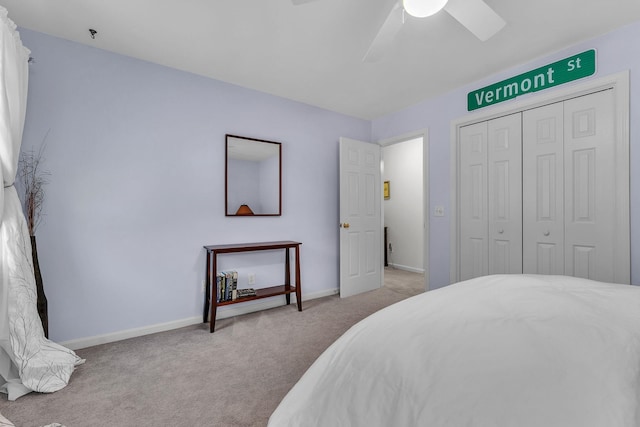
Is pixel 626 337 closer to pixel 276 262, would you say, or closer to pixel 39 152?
pixel 276 262

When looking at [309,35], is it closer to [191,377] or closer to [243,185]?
[243,185]

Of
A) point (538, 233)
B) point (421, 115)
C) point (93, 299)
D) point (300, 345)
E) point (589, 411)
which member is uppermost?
point (421, 115)

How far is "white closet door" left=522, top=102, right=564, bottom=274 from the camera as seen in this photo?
2.50 meters

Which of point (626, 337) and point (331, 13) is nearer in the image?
point (626, 337)

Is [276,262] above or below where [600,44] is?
below

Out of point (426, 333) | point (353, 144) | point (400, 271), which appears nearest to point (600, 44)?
point (353, 144)

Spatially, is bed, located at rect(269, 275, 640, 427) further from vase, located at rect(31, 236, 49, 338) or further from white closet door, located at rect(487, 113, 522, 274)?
vase, located at rect(31, 236, 49, 338)

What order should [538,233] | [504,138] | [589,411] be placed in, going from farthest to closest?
[504,138] < [538,233] < [589,411]

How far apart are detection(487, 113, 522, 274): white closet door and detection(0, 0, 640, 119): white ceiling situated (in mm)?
601

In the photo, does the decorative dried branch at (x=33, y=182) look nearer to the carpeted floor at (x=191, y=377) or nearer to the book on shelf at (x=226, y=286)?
the carpeted floor at (x=191, y=377)

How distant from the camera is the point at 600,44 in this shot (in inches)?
87.7

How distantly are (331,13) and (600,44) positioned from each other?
210 cm

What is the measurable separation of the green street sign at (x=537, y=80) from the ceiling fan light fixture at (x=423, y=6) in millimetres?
1739

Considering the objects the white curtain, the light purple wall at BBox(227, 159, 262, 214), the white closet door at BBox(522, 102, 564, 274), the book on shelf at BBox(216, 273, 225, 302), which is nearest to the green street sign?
the white closet door at BBox(522, 102, 564, 274)
